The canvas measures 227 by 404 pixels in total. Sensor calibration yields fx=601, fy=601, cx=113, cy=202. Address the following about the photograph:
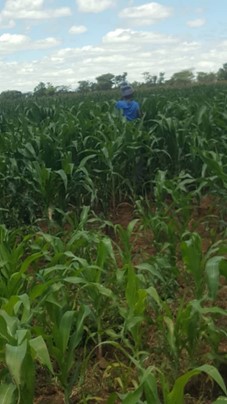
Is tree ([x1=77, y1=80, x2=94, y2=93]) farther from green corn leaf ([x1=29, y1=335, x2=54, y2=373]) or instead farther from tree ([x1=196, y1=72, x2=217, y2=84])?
green corn leaf ([x1=29, y1=335, x2=54, y2=373])

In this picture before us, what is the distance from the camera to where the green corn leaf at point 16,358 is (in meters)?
1.95

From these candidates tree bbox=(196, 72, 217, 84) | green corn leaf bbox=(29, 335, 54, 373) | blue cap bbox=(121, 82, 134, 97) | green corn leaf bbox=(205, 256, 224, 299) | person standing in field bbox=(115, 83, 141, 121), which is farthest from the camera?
tree bbox=(196, 72, 217, 84)

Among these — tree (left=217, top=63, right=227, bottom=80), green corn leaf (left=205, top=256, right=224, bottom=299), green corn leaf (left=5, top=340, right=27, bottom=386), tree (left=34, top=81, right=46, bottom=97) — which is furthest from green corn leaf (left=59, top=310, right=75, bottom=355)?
tree (left=217, top=63, right=227, bottom=80)

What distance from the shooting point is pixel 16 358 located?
198cm

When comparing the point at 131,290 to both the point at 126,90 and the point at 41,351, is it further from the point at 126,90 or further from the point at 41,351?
the point at 126,90

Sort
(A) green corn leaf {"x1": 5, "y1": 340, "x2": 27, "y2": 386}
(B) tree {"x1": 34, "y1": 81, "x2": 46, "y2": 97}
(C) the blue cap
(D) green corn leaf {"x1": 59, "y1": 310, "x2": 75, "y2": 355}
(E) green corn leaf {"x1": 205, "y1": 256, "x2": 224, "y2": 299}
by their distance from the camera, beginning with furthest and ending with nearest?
(B) tree {"x1": 34, "y1": 81, "x2": 46, "y2": 97}, (C) the blue cap, (E) green corn leaf {"x1": 205, "y1": 256, "x2": 224, "y2": 299}, (D) green corn leaf {"x1": 59, "y1": 310, "x2": 75, "y2": 355}, (A) green corn leaf {"x1": 5, "y1": 340, "x2": 27, "y2": 386}

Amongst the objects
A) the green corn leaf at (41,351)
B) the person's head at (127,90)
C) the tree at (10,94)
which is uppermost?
the person's head at (127,90)

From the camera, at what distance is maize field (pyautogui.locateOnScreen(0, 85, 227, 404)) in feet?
8.07

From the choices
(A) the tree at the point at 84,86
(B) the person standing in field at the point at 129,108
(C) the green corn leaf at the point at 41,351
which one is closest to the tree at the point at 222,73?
(A) the tree at the point at 84,86

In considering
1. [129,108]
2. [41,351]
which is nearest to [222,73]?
[129,108]

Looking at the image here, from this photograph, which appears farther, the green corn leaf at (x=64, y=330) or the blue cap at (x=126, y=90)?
the blue cap at (x=126, y=90)

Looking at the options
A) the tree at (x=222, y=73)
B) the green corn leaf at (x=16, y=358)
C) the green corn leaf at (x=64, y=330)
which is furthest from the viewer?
the tree at (x=222, y=73)

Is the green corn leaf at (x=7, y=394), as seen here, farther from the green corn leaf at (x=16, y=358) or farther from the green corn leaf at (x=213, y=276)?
the green corn leaf at (x=213, y=276)

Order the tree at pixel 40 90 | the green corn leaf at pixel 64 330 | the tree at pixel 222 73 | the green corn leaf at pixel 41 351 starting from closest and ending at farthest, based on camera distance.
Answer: the green corn leaf at pixel 41 351 → the green corn leaf at pixel 64 330 → the tree at pixel 40 90 → the tree at pixel 222 73
